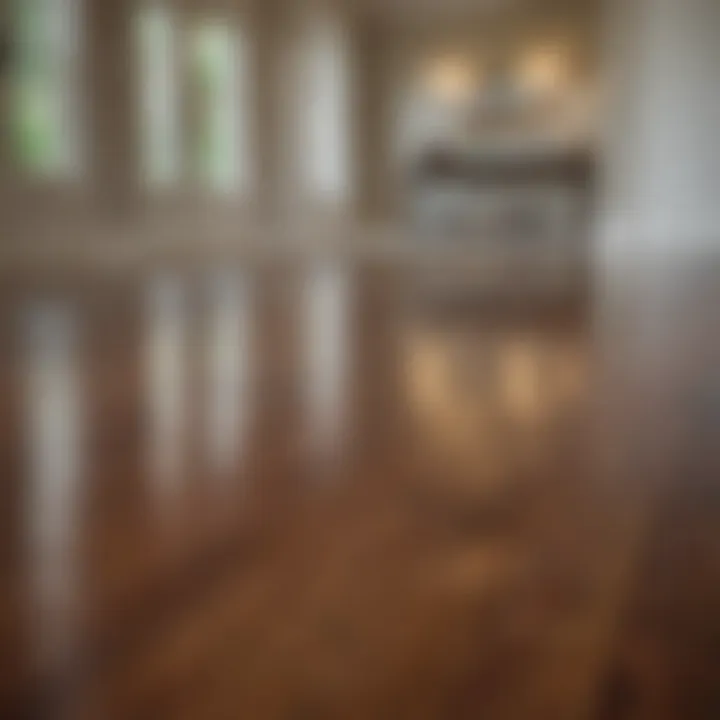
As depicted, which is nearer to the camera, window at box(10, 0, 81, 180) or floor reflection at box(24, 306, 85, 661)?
floor reflection at box(24, 306, 85, 661)

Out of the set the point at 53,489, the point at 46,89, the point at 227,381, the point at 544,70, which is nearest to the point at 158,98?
the point at 46,89

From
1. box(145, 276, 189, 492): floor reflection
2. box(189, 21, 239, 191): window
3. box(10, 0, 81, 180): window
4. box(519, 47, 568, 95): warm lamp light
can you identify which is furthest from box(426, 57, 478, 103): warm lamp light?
box(145, 276, 189, 492): floor reflection

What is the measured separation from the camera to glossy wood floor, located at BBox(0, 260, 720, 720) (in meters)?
0.35

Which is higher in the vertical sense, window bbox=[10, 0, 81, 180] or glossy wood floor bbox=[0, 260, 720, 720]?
window bbox=[10, 0, 81, 180]

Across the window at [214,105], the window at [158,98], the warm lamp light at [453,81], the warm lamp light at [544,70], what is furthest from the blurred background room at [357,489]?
the warm lamp light at [453,81]

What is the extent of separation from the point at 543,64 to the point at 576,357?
6735mm

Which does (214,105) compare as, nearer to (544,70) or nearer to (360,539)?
(544,70)

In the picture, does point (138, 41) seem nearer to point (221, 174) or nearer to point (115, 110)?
point (115, 110)

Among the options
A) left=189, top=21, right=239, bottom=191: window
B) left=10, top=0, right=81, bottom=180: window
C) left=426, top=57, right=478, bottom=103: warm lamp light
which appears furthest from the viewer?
left=426, top=57, right=478, bottom=103: warm lamp light

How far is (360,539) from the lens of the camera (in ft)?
1.68

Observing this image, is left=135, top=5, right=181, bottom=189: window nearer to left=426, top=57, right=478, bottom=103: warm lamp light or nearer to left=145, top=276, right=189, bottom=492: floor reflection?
left=145, top=276, right=189, bottom=492: floor reflection

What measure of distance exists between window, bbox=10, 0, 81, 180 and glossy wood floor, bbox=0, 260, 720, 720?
9.85ft

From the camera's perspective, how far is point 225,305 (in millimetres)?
2127

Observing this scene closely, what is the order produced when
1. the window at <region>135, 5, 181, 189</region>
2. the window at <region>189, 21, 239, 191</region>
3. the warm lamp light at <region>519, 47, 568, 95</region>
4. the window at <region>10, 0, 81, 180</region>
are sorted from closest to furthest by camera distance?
the window at <region>10, 0, 81, 180</region> → the window at <region>135, 5, 181, 189</region> → the window at <region>189, 21, 239, 191</region> → the warm lamp light at <region>519, 47, 568, 95</region>
